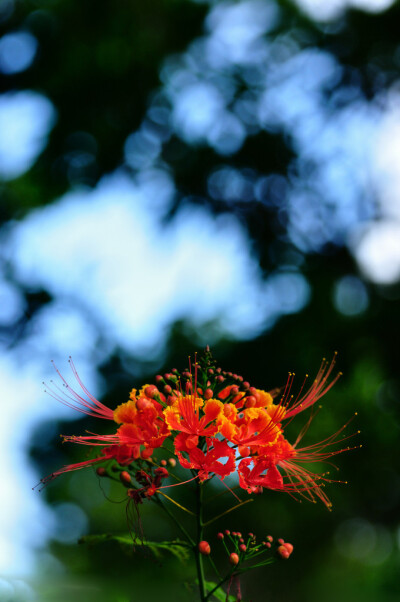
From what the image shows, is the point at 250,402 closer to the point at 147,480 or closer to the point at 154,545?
the point at 147,480

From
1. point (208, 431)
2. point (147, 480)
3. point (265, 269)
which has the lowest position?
point (265, 269)

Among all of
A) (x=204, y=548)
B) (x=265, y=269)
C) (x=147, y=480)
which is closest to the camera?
(x=204, y=548)

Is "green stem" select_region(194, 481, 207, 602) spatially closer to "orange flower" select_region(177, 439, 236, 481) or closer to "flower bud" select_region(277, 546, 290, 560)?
"orange flower" select_region(177, 439, 236, 481)

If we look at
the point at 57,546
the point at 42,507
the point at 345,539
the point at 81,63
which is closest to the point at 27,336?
the point at 42,507

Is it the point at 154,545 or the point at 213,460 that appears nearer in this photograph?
the point at 213,460

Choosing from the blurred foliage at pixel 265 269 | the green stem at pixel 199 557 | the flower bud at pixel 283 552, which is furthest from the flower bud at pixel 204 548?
the blurred foliage at pixel 265 269

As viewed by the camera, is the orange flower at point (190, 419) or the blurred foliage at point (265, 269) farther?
the blurred foliage at point (265, 269)

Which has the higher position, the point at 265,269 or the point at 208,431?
the point at 208,431

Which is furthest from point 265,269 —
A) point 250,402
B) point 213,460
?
point 213,460

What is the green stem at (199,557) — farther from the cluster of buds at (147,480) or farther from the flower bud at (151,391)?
the flower bud at (151,391)
